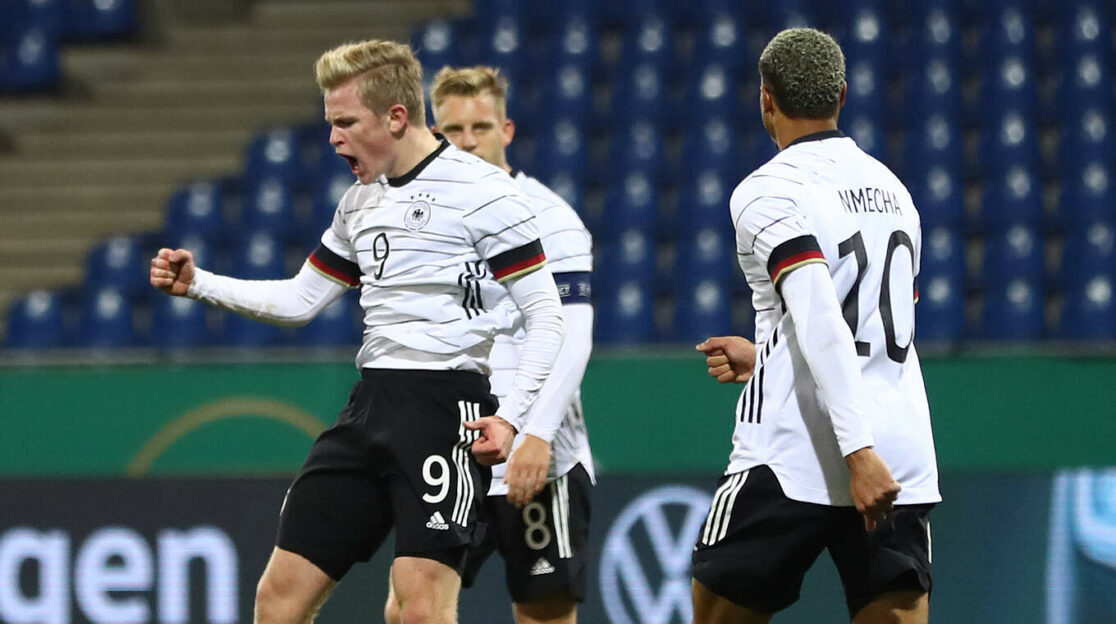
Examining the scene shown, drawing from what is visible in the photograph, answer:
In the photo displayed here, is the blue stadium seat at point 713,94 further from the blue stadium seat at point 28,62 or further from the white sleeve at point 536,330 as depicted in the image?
the white sleeve at point 536,330

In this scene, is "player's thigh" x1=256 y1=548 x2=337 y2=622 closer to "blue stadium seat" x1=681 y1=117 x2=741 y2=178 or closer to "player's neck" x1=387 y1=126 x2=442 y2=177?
"player's neck" x1=387 y1=126 x2=442 y2=177

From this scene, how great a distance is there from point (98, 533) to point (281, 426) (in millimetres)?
1433

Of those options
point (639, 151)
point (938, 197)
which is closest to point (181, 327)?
point (639, 151)

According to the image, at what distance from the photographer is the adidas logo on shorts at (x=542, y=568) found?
151 inches

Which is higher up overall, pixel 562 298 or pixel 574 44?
pixel 574 44

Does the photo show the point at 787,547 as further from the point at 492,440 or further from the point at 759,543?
the point at 492,440

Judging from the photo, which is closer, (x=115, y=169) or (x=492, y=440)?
(x=492, y=440)

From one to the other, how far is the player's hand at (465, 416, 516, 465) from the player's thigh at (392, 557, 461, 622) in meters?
0.26

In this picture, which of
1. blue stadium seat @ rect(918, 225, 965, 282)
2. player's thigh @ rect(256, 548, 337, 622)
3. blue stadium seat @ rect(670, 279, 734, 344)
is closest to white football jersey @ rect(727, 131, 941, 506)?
player's thigh @ rect(256, 548, 337, 622)

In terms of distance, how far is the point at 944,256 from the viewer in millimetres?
8203

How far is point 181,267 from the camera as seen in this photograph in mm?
3607

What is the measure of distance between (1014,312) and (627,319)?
2.03 metres

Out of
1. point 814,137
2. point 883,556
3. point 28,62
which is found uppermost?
point 28,62

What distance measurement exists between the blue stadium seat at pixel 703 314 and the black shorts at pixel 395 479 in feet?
14.8
